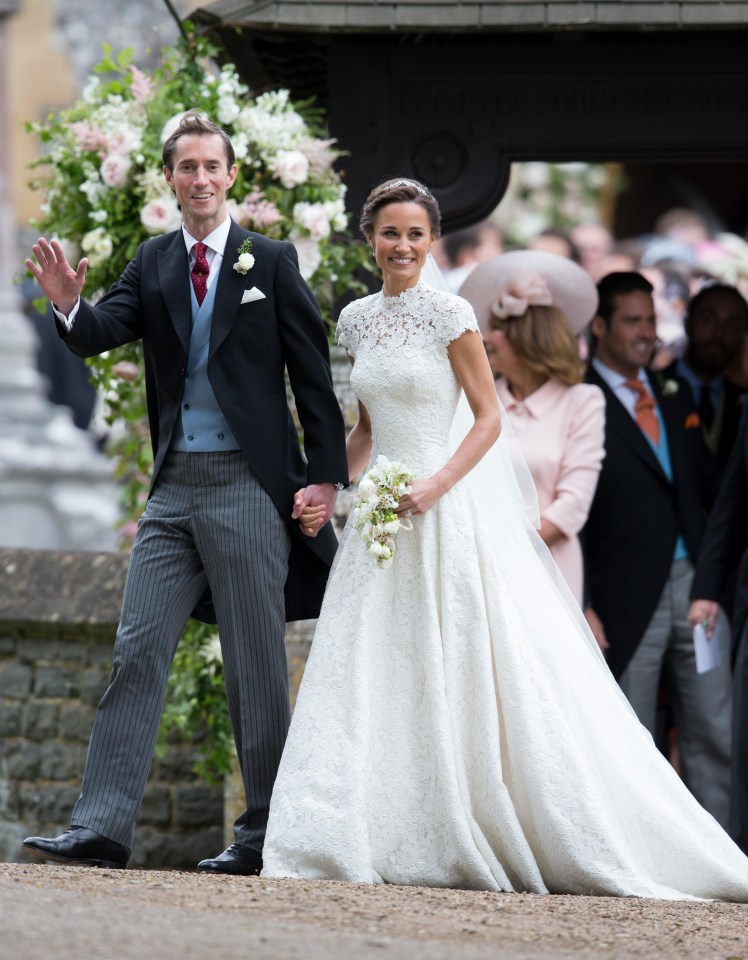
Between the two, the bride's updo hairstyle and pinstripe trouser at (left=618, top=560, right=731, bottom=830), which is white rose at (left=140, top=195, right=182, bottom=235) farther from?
pinstripe trouser at (left=618, top=560, right=731, bottom=830)

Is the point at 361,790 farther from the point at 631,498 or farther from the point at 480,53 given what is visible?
the point at 480,53

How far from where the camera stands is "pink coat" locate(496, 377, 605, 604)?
714cm

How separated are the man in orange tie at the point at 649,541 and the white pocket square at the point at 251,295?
227 cm

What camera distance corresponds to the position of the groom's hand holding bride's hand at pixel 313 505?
18.7 feet

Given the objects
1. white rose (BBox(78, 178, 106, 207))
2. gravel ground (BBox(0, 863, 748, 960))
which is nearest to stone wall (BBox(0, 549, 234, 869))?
white rose (BBox(78, 178, 106, 207))

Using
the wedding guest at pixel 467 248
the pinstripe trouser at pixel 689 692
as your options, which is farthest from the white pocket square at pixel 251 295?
the wedding guest at pixel 467 248

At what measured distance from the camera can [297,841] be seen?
5340 mm

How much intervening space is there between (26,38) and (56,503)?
5.59 metres

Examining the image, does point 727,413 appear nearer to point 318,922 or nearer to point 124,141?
point 124,141

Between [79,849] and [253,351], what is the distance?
1.44m

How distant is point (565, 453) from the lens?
23.7 ft

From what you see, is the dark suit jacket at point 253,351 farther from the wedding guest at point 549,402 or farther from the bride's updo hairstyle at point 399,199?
the wedding guest at point 549,402

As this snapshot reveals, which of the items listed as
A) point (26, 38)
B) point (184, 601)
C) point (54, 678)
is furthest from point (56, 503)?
point (184, 601)

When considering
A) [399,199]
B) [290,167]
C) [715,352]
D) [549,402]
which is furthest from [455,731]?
[715,352]
